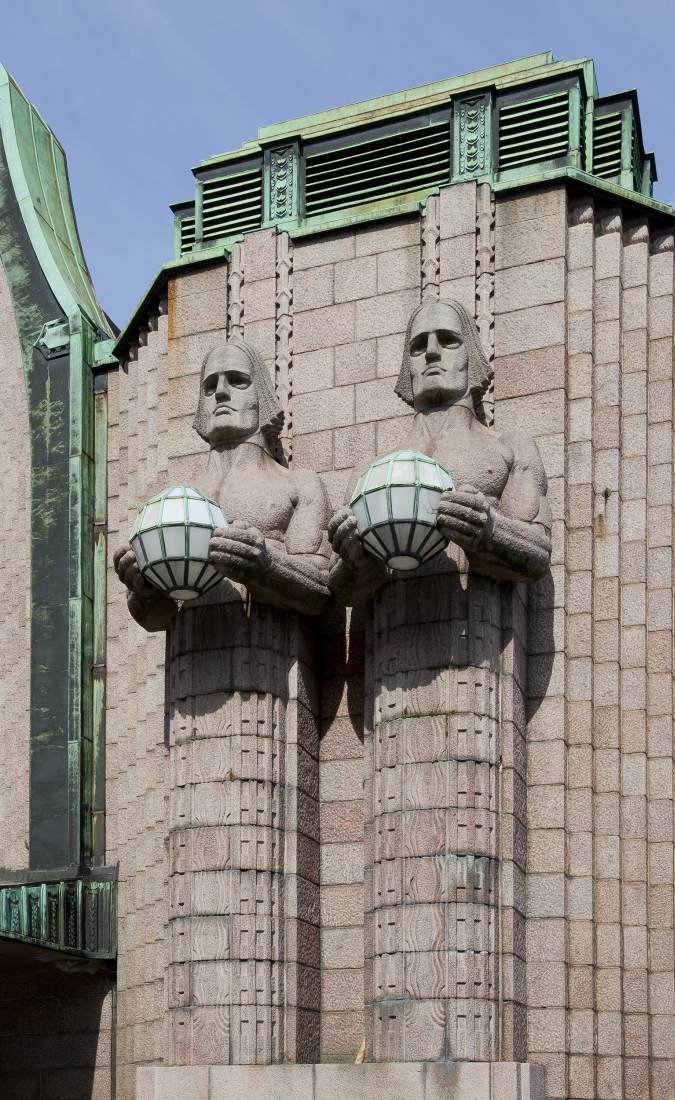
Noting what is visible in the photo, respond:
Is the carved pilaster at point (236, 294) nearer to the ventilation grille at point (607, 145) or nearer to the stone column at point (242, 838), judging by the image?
the stone column at point (242, 838)

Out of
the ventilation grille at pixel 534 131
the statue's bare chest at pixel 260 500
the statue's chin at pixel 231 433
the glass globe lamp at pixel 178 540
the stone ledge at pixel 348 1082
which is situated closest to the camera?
the stone ledge at pixel 348 1082

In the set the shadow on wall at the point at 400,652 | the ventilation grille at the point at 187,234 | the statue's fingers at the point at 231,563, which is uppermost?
the ventilation grille at the point at 187,234

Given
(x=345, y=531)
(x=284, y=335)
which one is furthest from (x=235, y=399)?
(x=345, y=531)

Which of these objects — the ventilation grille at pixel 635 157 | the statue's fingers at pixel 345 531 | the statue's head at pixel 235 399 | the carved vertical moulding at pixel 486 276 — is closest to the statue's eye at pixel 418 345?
the carved vertical moulding at pixel 486 276

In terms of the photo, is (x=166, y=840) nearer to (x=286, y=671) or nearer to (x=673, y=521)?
(x=286, y=671)

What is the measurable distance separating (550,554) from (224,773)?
3.27 metres

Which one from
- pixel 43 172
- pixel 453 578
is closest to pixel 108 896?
pixel 453 578

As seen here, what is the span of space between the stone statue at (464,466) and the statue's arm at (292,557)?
26 cm

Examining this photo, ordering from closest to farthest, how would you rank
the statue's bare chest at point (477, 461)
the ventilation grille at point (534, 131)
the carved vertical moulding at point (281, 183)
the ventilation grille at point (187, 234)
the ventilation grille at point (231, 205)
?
the statue's bare chest at point (477, 461) → the ventilation grille at point (534, 131) → the carved vertical moulding at point (281, 183) → the ventilation grille at point (231, 205) → the ventilation grille at point (187, 234)

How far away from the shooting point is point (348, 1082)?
1541 cm

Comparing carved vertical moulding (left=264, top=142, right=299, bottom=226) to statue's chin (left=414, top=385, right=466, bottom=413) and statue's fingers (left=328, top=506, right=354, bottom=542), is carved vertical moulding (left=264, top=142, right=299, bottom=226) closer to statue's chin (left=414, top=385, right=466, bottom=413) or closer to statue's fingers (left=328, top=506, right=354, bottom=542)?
statue's chin (left=414, top=385, right=466, bottom=413)

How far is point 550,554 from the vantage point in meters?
16.8

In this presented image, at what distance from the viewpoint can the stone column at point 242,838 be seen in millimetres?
16156

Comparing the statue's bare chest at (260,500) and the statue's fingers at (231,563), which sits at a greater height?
the statue's bare chest at (260,500)
